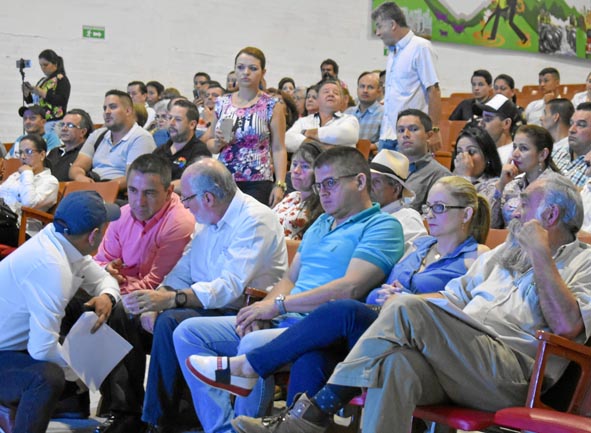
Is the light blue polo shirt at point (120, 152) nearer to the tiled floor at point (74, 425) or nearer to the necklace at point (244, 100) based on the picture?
the necklace at point (244, 100)

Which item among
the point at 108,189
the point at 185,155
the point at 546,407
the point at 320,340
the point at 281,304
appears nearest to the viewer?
the point at 546,407

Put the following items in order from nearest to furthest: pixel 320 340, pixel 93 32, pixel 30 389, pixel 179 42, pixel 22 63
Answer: pixel 320 340
pixel 30 389
pixel 22 63
pixel 93 32
pixel 179 42

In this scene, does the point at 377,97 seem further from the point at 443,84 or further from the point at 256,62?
the point at 443,84

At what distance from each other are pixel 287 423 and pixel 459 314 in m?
0.61

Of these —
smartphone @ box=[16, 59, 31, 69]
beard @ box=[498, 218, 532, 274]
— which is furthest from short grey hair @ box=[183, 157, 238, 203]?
smartphone @ box=[16, 59, 31, 69]

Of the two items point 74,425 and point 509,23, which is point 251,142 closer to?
point 74,425

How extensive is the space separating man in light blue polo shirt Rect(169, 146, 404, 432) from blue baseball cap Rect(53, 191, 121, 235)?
50 cm

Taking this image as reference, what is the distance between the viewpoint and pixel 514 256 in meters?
2.83

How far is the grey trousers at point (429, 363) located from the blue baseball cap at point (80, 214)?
46.4 inches

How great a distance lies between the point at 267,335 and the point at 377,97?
455 cm

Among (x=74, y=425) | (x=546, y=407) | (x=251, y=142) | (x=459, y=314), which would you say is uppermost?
(x=251, y=142)

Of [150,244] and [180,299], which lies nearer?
[180,299]

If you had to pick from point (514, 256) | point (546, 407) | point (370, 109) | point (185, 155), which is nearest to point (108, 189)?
point (185, 155)

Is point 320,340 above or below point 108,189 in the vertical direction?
below
